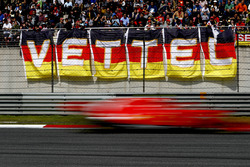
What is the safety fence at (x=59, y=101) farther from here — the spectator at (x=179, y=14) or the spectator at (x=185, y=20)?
the spectator at (x=179, y=14)

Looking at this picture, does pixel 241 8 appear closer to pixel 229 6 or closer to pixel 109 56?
pixel 229 6

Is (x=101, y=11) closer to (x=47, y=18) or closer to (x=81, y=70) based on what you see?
(x=47, y=18)

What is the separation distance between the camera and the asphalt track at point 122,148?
226 inches

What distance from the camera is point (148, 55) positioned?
42.7ft

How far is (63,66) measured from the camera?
1335 cm

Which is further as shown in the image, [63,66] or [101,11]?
[101,11]

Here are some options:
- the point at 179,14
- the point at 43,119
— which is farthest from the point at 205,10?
the point at 43,119

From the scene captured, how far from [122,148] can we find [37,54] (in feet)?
24.0

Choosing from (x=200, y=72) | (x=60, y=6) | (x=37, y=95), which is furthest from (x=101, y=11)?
(x=37, y=95)

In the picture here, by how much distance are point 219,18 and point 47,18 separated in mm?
6790

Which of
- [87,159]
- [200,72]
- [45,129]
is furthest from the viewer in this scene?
[200,72]

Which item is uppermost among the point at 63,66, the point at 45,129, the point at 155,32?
the point at 155,32

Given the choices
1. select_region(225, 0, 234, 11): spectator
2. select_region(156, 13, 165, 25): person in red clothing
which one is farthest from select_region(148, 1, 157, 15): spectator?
select_region(225, 0, 234, 11): spectator

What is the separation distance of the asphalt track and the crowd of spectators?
859 centimetres
